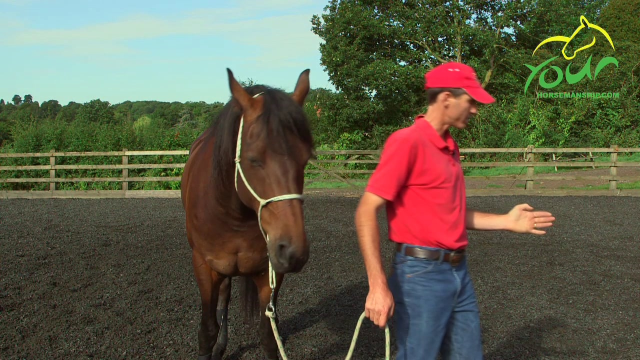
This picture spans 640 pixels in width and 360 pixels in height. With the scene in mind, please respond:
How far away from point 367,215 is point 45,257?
6.04 meters

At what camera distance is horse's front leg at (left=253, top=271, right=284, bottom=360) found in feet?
10.3

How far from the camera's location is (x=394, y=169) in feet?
6.05

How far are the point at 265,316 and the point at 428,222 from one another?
5.60ft

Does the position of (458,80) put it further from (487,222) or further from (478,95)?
A: (487,222)

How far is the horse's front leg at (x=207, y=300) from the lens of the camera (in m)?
3.17

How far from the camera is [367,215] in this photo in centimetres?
184

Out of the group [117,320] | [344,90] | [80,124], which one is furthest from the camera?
[344,90]

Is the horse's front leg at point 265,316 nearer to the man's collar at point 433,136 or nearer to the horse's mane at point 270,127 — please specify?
the horse's mane at point 270,127

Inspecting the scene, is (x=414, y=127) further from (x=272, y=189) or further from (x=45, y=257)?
(x=45, y=257)

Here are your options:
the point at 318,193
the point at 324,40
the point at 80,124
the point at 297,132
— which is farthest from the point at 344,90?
the point at 297,132

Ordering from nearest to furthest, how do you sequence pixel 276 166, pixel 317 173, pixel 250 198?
pixel 276 166, pixel 250 198, pixel 317 173

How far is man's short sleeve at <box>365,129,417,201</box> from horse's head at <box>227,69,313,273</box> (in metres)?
0.40
